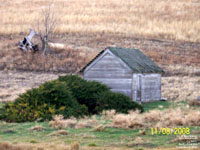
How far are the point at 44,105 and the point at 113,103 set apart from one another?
4.29 metres

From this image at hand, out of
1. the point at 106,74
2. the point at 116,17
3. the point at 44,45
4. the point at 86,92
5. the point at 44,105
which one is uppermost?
the point at 116,17

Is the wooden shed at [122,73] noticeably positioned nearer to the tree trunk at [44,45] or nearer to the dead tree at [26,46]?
the tree trunk at [44,45]

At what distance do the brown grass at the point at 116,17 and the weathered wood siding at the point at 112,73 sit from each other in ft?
136

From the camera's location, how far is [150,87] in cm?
3064

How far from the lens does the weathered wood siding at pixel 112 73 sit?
2870cm

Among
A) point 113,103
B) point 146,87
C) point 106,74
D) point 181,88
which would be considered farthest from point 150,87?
point 113,103

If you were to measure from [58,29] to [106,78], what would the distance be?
4391cm

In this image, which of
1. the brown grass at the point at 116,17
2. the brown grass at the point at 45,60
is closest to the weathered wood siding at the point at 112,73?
the brown grass at the point at 45,60

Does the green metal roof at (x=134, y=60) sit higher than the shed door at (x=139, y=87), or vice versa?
the green metal roof at (x=134, y=60)

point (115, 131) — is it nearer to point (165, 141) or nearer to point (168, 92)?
point (165, 141)

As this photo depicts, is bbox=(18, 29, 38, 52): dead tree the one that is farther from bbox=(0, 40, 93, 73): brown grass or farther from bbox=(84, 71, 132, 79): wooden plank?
bbox=(84, 71, 132, 79): wooden plank

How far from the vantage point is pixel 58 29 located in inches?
2835

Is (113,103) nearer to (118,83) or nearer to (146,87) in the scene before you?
(118,83)

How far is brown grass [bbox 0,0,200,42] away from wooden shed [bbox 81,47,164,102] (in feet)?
134
